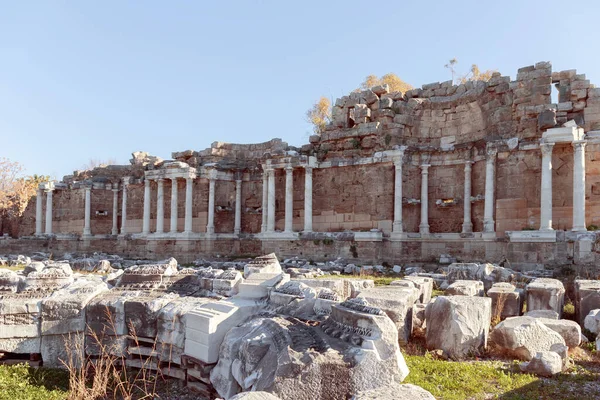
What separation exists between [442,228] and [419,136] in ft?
12.8

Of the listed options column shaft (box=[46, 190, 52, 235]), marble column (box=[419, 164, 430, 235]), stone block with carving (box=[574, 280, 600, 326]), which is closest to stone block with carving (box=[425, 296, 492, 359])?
stone block with carving (box=[574, 280, 600, 326])

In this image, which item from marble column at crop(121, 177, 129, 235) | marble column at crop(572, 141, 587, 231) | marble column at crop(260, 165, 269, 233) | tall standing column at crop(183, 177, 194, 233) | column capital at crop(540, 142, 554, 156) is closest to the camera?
marble column at crop(572, 141, 587, 231)

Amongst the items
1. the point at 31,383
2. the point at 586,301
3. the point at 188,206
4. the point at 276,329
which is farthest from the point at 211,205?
the point at 276,329

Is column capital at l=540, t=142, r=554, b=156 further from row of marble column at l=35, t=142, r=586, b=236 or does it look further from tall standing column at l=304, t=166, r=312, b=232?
tall standing column at l=304, t=166, r=312, b=232

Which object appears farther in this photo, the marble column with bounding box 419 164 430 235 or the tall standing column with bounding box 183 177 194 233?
the tall standing column with bounding box 183 177 194 233

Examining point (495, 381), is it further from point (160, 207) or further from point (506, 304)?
point (160, 207)

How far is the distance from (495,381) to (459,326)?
1107mm

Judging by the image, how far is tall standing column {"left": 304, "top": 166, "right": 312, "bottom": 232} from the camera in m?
19.4

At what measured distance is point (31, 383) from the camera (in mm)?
5684

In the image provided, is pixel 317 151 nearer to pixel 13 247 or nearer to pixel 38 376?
pixel 38 376

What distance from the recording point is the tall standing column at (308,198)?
1944cm

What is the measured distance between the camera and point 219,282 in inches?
297

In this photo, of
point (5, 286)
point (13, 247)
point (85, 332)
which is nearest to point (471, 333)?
point (85, 332)

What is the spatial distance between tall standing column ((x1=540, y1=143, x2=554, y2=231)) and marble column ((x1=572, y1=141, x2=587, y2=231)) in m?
0.67
